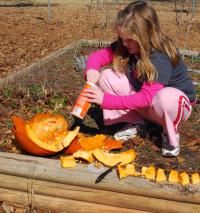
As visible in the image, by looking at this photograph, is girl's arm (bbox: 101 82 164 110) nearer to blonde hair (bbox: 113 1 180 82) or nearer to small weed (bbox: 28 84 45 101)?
blonde hair (bbox: 113 1 180 82)

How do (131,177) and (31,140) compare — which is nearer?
(131,177)

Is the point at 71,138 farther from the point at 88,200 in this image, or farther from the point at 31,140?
the point at 88,200

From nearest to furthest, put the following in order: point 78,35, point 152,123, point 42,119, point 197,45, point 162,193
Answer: point 162,193
point 42,119
point 152,123
point 197,45
point 78,35

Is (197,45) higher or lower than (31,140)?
lower

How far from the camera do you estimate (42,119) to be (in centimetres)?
353

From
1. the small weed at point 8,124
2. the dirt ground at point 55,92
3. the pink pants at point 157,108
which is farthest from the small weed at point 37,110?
the pink pants at point 157,108

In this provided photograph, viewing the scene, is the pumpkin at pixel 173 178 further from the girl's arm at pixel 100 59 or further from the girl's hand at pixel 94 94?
the girl's arm at pixel 100 59

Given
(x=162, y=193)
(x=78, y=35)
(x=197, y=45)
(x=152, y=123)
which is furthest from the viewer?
(x=78, y=35)

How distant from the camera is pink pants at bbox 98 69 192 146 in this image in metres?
3.39

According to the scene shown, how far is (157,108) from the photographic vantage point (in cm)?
344

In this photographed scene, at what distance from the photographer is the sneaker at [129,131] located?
386 cm

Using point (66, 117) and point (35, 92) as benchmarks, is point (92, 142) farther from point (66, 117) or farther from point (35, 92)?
point (35, 92)

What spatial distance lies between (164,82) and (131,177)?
0.84 meters

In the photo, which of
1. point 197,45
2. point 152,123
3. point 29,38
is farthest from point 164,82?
point 29,38
